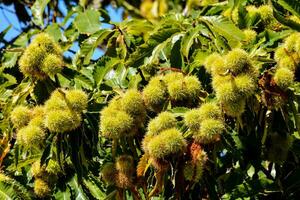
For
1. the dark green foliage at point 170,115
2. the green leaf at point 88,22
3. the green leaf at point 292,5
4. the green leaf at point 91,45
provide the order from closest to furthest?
the dark green foliage at point 170,115, the green leaf at point 292,5, the green leaf at point 91,45, the green leaf at point 88,22

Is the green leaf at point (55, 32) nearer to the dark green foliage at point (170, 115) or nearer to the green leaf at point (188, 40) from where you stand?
the dark green foliage at point (170, 115)

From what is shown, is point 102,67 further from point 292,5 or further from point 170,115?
point 292,5

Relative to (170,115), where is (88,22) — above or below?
below

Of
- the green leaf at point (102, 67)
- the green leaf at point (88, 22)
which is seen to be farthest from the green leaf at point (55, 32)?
the green leaf at point (102, 67)

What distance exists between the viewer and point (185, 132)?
6.78 ft

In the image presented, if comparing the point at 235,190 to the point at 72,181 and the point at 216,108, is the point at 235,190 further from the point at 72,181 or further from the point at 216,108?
the point at 72,181

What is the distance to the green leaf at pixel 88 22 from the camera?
115 inches

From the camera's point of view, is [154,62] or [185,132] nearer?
[185,132]

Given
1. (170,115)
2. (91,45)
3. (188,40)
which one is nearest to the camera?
(170,115)

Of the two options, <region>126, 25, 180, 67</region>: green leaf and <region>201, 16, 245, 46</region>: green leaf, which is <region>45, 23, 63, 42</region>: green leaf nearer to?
<region>126, 25, 180, 67</region>: green leaf

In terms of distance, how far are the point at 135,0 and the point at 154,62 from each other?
9.59 ft

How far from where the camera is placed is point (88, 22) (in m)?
2.99

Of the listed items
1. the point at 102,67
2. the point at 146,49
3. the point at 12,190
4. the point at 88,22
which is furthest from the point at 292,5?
the point at 12,190

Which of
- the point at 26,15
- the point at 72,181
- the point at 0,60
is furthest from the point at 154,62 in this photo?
the point at 26,15
